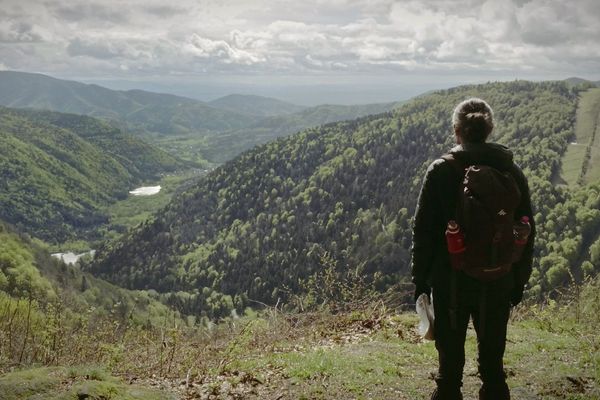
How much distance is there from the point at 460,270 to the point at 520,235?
2.45 ft

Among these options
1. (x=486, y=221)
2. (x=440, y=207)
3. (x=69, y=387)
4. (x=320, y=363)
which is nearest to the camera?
(x=486, y=221)

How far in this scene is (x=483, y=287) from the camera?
4832 mm

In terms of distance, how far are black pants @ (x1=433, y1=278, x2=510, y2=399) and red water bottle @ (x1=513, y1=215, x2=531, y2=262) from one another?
0.42 m

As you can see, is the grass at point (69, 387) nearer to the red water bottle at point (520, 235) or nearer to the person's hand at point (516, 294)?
the person's hand at point (516, 294)


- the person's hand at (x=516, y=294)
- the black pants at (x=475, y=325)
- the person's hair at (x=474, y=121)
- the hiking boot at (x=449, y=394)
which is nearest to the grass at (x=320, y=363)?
the hiking boot at (x=449, y=394)

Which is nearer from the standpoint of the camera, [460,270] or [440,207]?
[460,270]

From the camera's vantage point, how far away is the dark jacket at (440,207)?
16.2 feet

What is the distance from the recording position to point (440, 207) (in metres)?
5.00

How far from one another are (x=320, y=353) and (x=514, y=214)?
495cm

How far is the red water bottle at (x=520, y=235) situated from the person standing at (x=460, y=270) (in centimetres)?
Answer: 13

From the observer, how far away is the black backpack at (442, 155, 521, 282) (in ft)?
15.3

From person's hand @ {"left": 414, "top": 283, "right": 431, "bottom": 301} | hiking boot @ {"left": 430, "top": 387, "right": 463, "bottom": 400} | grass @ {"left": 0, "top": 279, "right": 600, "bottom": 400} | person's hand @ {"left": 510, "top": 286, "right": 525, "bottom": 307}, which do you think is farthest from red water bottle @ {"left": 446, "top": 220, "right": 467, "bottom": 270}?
grass @ {"left": 0, "top": 279, "right": 600, "bottom": 400}

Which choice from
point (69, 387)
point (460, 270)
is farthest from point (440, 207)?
point (69, 387)

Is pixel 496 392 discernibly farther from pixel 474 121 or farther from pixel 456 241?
pixel 474 121
